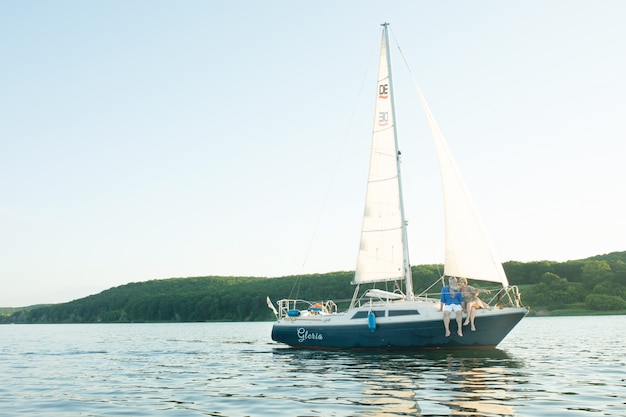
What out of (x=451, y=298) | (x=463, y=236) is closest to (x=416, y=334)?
(x=451, y=298)

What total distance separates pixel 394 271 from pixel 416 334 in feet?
12.8

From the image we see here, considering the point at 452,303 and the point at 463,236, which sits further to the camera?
the point at 463,236

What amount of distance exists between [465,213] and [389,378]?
37.3ft

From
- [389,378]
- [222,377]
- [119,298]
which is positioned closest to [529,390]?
[389,378]

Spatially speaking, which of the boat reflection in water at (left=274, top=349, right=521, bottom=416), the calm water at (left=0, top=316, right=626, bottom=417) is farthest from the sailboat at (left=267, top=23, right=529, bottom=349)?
the calm water at (left=0, top=316, right=626, bottom=417)

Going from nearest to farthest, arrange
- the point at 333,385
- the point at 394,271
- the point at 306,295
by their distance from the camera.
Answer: the point at 333,385 → the point at 394,271 → the point at 306,295

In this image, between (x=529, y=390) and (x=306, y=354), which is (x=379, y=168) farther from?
(x=529, y=390)

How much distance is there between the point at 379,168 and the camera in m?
33.2

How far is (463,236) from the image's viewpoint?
2892cm

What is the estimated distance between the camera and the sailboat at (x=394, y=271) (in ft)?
94.0

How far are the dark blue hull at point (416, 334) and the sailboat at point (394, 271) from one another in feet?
0.15

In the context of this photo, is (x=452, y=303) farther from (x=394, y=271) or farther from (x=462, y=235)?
(x=394, y=271)

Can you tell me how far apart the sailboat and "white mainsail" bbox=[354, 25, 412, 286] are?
51 millimetres

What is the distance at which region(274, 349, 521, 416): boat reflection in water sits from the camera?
47.5ft
